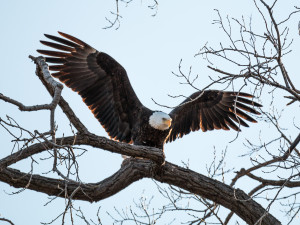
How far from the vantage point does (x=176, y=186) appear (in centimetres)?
498

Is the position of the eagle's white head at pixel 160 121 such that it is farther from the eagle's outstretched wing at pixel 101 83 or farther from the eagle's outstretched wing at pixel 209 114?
the eagle's outstretched wing at pixel 209 114

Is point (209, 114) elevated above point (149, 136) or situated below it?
above

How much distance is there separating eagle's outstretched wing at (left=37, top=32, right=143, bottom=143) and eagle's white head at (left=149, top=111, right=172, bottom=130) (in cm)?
49

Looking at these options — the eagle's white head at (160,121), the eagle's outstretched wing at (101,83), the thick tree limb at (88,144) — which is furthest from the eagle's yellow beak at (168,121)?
the thick tree limb at (88,144)

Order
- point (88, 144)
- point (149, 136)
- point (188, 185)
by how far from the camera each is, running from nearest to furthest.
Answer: point (88, 144)
point (188, 185)
point (149, 136)

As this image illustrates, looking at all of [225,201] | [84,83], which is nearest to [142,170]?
[225,201]

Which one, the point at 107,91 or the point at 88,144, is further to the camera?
the point at 107,91

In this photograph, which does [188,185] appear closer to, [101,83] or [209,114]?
[101,83]

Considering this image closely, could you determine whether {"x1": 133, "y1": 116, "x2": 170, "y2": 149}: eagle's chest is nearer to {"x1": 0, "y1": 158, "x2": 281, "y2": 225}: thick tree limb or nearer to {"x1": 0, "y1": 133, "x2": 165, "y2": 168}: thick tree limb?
{"x1": 0, "y1": 158, "x2": 281, "y2": 225}: thick tree limb

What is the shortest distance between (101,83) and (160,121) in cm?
112

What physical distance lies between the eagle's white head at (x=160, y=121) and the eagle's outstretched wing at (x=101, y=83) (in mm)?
491

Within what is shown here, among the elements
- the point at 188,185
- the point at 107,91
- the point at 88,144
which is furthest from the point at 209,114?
the point at 88,144

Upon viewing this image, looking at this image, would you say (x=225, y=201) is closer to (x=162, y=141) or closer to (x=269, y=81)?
(x=269, y=81)

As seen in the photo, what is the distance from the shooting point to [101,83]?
7.07 metres
